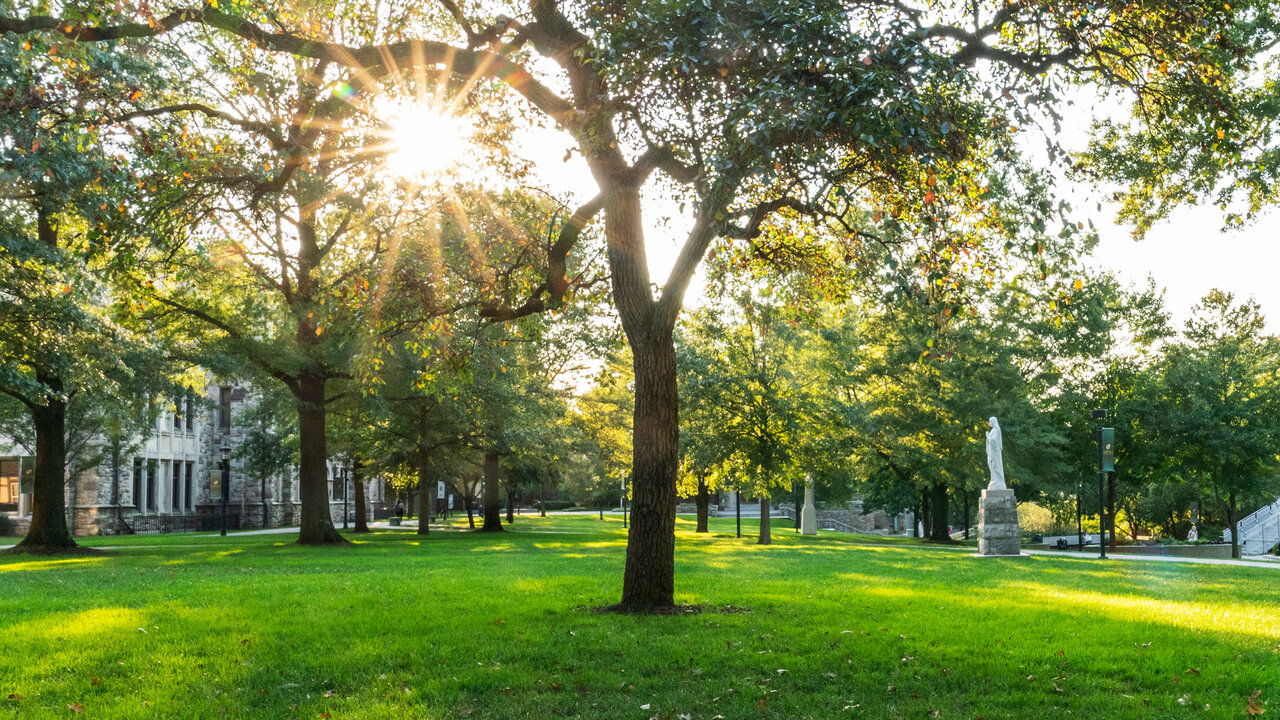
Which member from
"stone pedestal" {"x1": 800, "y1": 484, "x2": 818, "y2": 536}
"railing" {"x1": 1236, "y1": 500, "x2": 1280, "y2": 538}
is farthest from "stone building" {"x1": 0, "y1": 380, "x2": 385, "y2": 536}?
"railing" {"x1": 1236, "y1": 500, "x2": 1280, "y2": 538}

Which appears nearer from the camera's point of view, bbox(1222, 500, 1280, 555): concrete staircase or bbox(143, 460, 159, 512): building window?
bbox(1222, 500, 1280, 555): concrete staircase

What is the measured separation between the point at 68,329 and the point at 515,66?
13379 mm

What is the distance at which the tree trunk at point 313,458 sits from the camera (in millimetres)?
26234

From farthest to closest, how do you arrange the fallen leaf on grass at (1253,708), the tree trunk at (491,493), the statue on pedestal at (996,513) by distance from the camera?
the tree trunk at (491,493)
the statue on pedestal at (996,513)
the fallen leaf on grass at (1253,708)

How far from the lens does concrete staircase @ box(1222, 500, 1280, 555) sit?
33966mm

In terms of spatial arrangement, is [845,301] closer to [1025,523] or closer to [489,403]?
[489,403]

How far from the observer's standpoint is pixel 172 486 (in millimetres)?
47188

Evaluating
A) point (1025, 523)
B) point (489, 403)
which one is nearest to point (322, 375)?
point (489, 403)

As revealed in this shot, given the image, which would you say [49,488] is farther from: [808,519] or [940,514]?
[940,514]

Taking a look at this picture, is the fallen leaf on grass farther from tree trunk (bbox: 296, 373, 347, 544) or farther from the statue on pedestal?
tree trunk (bbox: 296, 373, 347, 544)

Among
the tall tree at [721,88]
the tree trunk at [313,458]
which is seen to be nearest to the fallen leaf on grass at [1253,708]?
the tall tree at [721,88]

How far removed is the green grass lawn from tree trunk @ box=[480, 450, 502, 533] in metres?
23.5

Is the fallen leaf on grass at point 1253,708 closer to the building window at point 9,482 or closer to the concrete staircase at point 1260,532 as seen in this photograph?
the concrete staircase at point 1260,532

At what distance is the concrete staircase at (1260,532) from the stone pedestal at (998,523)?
1370 cm
